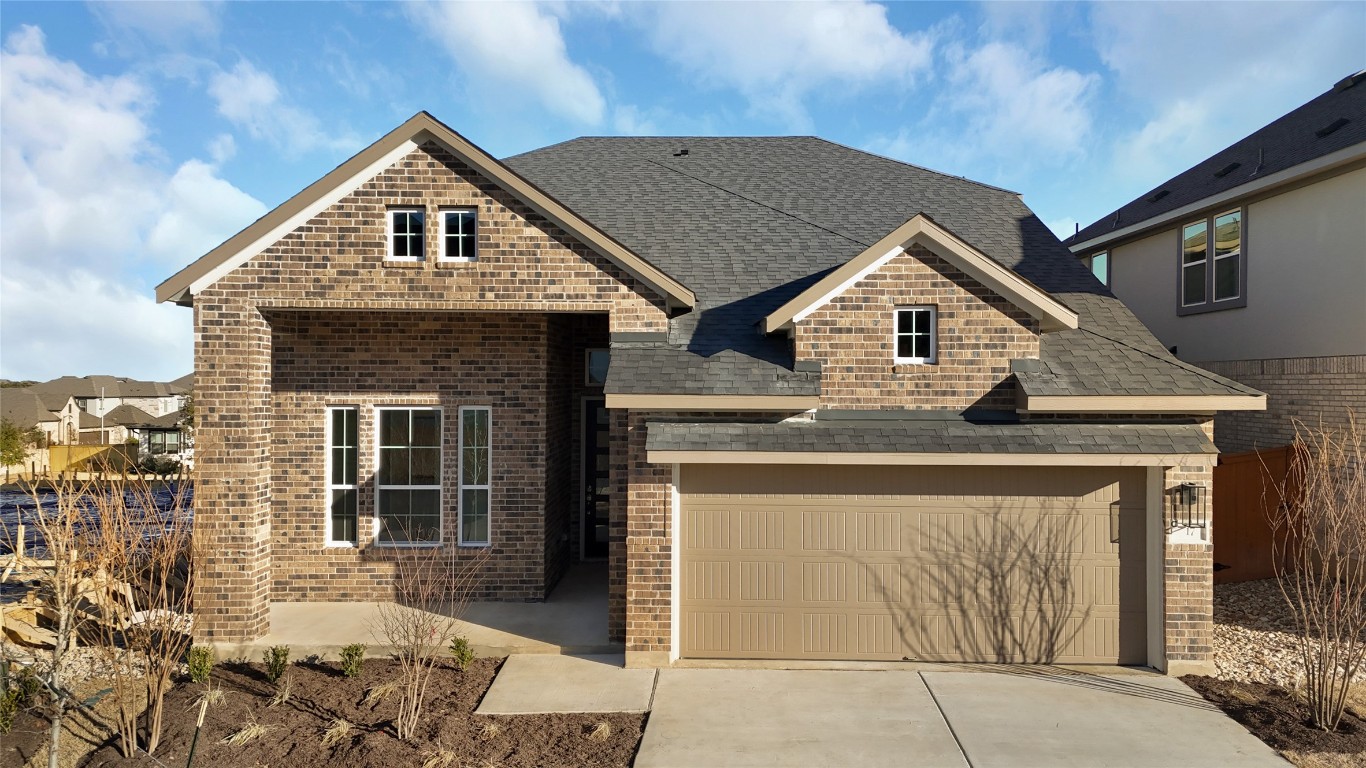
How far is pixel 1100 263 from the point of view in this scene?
1770cm

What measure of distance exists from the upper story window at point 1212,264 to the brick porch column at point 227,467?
15.5m

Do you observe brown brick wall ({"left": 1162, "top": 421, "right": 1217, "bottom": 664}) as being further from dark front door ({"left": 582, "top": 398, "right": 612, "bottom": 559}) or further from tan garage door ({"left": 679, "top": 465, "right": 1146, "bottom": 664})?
dark front door ({"left": 582, "top": 398, "right": 612, "bottom": 559})

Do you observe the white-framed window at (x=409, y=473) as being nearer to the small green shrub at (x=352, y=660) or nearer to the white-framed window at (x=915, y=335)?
the small green shrub at (x=352, y=660)

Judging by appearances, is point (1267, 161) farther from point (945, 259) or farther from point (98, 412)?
point (98, 412)

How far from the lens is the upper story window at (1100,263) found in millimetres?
17331

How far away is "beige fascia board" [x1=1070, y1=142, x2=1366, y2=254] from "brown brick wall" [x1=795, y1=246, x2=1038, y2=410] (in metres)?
6.81

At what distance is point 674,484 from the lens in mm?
8141

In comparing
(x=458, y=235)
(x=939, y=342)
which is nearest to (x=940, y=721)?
(x=939, y=342)

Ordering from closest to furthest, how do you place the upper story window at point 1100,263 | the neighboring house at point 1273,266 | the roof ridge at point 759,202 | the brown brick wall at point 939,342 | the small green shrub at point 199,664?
the small green shrub at point 199,664 < the brown brick wall at point 939,342 < the neighboring house at point 1273,266 < the roof ridge at point 759,202 < the upper story window at point 1100,263

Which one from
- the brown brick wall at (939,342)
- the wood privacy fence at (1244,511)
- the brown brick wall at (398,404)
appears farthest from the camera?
the wood privacy fence at (1244,511)

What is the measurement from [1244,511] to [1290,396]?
2.33 metres

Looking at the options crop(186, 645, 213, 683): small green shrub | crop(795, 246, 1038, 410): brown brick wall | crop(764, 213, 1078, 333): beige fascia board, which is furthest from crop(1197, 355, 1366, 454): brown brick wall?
crop(186, 645, 213, 683): small green shrub

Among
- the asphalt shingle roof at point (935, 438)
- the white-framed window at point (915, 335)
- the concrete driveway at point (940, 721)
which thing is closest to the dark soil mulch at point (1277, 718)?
the concrete driveway at point (940, 721)

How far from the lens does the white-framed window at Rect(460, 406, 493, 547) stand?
10.1 meters
